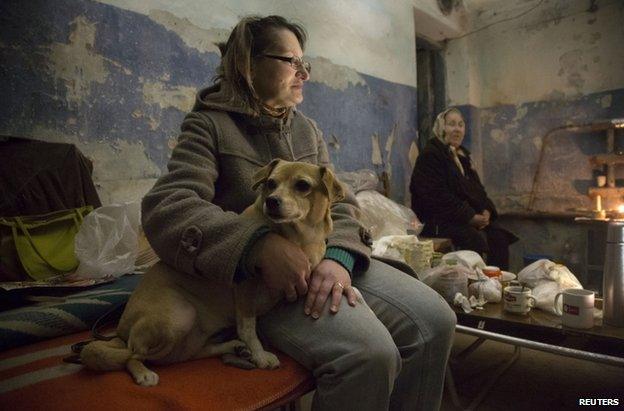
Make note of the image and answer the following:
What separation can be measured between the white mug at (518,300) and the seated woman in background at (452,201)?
5.85 feet

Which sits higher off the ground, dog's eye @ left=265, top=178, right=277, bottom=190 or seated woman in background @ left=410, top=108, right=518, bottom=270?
dog's eye @ left=265, top=178, right=277, bottom=190

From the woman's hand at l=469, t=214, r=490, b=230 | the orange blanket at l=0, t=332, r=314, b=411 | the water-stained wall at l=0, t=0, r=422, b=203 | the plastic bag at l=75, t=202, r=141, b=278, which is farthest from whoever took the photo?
the woman's hand at l=469, t=214, r=490, b=230

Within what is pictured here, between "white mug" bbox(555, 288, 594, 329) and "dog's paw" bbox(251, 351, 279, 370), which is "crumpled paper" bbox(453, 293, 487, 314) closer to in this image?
"white mug" bbox(555, 288, 594, 329)

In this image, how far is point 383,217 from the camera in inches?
130

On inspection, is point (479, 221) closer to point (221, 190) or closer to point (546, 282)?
point (546, 282)

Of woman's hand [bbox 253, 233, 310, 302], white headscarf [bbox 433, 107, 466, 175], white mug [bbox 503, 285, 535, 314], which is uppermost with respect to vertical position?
white headscarf [bbox 433, 107, 466, 175]

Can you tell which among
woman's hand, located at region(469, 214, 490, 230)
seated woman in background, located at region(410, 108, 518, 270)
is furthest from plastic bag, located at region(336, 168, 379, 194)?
woman's hand, located at region(469, 214, 490, 230)

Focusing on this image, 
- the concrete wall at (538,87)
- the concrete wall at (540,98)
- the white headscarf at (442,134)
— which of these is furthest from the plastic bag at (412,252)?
the concrete wall at (538,87)

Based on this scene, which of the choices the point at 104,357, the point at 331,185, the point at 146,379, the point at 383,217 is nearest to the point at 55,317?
the point at 104,357

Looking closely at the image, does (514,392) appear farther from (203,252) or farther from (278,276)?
(203,252)

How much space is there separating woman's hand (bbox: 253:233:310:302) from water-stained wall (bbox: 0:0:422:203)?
1.54 m

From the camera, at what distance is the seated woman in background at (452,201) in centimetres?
365

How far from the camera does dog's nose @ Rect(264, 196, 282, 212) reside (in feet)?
3.50

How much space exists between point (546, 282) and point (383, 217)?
4.85 feet
